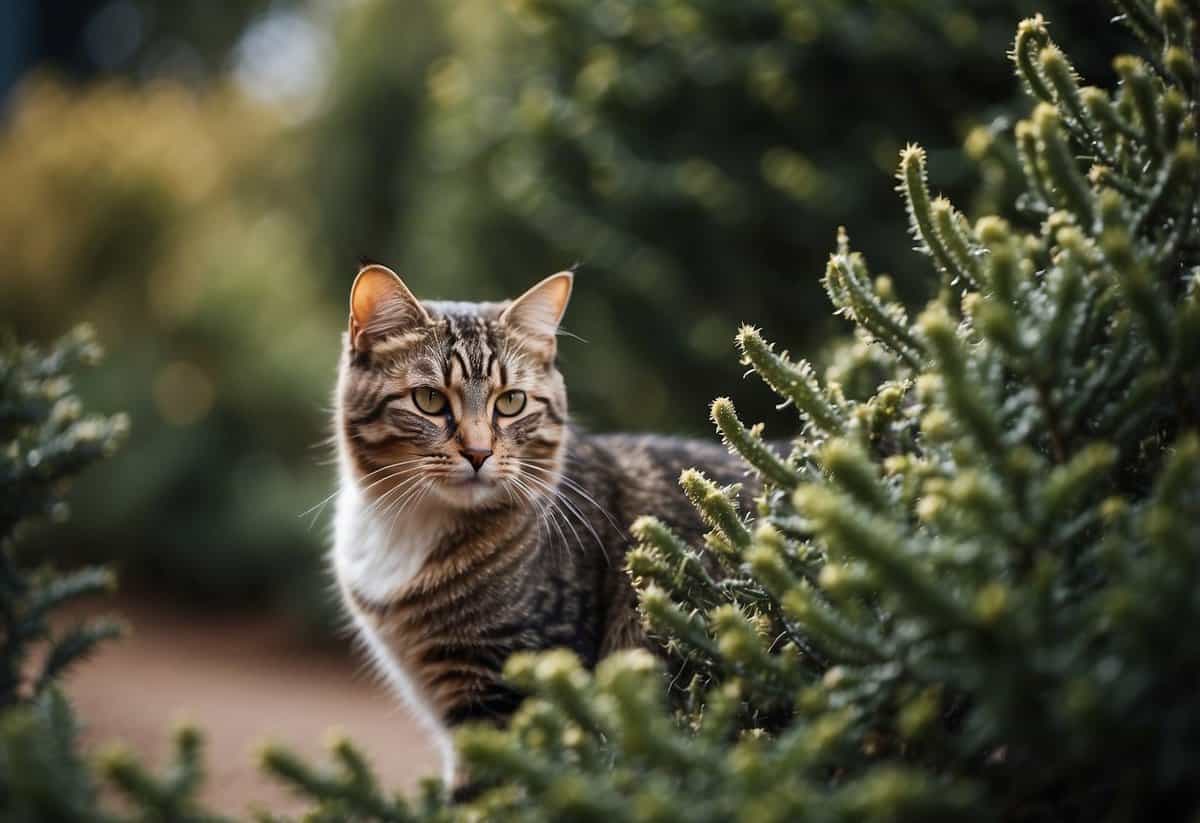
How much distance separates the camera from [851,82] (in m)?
4.13

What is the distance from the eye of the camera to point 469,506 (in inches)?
104

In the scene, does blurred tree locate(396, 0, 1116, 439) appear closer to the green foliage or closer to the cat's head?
the cat's head

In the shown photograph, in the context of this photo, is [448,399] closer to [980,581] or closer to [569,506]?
[569,506]

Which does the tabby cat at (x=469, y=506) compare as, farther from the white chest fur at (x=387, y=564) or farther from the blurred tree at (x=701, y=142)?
the blurred tree at (x=701, y=142)

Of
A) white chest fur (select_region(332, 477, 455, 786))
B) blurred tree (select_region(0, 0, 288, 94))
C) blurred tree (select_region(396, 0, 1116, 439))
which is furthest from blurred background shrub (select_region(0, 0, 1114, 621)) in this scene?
blurred tree (select_region(0, 0, 288, 94))

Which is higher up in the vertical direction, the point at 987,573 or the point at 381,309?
the point at 381,309

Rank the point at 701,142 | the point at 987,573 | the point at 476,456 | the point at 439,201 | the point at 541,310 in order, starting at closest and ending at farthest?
the point at 987,573 → the point at 476,456 → the point at 541,310 → the point at 701,142 → the point at 439,201

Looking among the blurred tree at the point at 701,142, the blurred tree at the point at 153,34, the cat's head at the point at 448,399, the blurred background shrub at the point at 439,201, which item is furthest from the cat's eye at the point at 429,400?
the blurred tree at the point at 153,34

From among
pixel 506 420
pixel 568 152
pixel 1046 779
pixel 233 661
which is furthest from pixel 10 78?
pixel 1046 779

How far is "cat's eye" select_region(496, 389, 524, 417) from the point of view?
2.73 metres

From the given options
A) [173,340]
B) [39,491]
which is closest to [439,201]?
[173,340]

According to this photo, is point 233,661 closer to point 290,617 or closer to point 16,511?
point 290,617

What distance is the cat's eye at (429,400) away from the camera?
8.80 ft

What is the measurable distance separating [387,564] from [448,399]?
44cm
